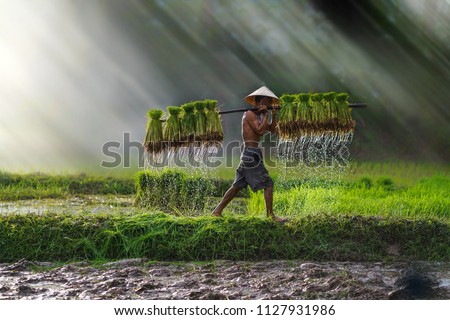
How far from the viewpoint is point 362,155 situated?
14.5 metres

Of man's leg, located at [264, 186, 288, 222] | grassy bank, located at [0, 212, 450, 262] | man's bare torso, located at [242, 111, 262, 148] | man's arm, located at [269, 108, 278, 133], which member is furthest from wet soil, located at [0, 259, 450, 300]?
man's arm, located at [269, 108, 278, 133]

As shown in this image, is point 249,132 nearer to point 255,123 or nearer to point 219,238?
point 255,123

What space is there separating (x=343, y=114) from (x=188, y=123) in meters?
1.70

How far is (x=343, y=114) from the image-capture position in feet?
23.2

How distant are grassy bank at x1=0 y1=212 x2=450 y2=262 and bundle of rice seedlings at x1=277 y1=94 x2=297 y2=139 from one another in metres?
1.00

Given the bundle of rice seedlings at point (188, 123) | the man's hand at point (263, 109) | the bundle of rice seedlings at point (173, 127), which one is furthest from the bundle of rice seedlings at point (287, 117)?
the bundle of rice seedlings at point (173, 127)

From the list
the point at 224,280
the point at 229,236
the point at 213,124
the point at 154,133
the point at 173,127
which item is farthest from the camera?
the point at 154,133

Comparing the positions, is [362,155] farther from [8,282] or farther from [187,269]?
[8,282]

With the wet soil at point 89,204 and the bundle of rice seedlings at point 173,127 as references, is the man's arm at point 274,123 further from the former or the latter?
the wet soil at point 89,204

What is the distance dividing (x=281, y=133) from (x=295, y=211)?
992 mm

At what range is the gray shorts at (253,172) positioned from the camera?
6.73 metres

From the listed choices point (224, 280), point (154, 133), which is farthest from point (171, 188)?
point (224, 280)
